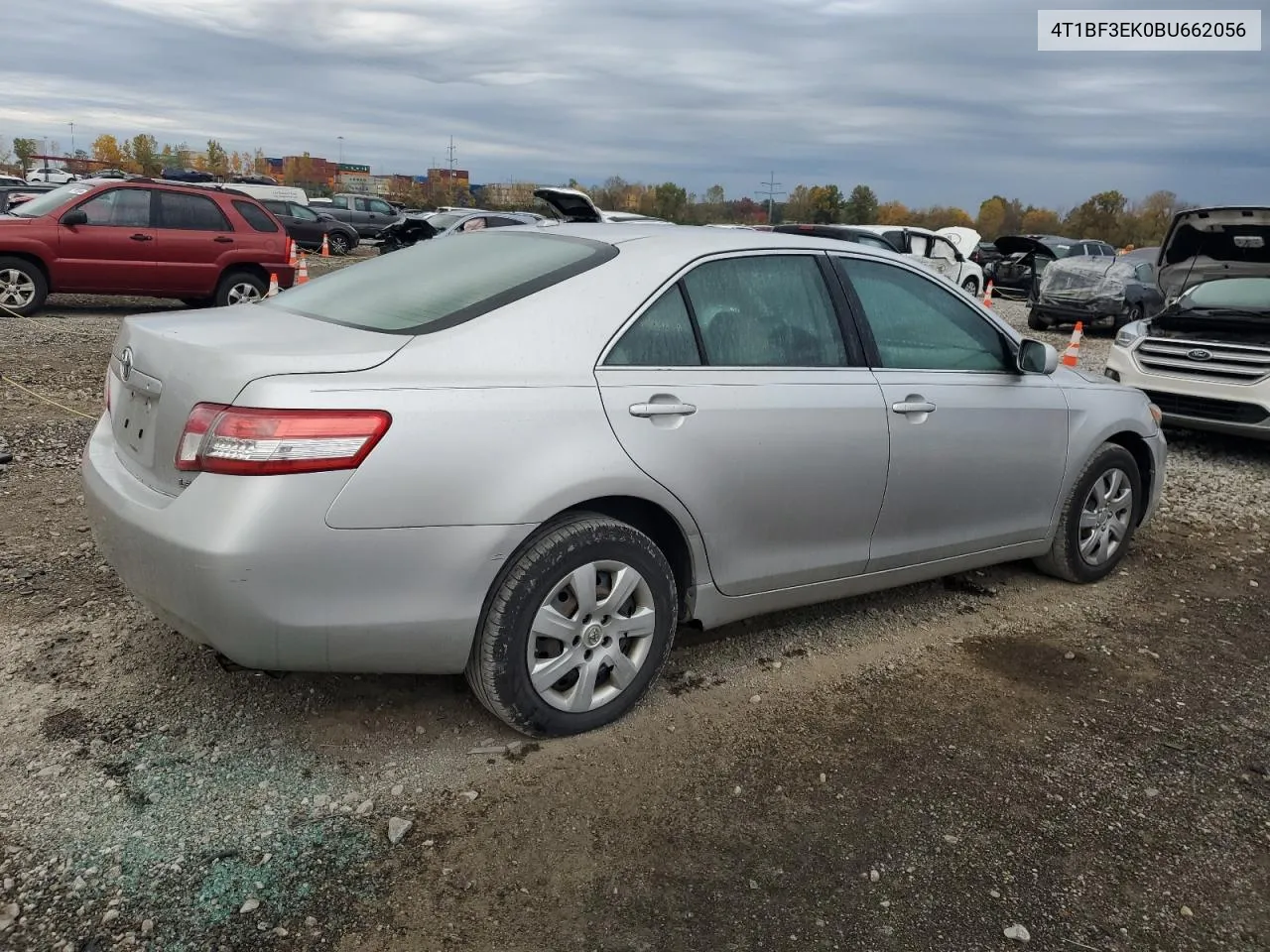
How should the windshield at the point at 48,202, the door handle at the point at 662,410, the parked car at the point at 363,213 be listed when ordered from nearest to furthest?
the door handle at the point at 662,410, the windshield at the point at 48,202, the parked car at the point at 363,213

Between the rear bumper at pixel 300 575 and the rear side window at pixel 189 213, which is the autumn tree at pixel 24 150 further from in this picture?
the rear bumper at pixel 300 575

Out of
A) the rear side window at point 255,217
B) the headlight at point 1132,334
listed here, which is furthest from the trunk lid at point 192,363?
the rear side window at point 255,217

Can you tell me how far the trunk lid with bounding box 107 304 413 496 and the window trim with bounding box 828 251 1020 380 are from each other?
1774 millimetres

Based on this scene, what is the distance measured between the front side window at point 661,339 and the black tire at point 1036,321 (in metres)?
15.7

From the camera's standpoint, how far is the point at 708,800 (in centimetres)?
290

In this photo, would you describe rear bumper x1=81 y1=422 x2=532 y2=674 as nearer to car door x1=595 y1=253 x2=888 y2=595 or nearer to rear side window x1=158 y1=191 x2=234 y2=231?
car door x1=595 y1=253 x2=888 y2=595

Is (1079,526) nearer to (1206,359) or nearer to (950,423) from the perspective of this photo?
(950,423)

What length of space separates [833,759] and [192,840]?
1.85 meters

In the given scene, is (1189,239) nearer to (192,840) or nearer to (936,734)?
(936,734)

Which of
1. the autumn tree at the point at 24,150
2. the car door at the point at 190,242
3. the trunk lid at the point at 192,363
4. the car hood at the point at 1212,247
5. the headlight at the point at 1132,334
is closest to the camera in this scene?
the trunk lid at the point at 192,363

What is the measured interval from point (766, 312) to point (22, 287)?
1088cm

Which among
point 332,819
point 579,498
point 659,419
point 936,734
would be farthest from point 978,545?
point 332,819

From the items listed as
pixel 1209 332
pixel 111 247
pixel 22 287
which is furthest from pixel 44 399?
pixel 1209 332

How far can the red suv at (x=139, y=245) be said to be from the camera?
37.3ft
